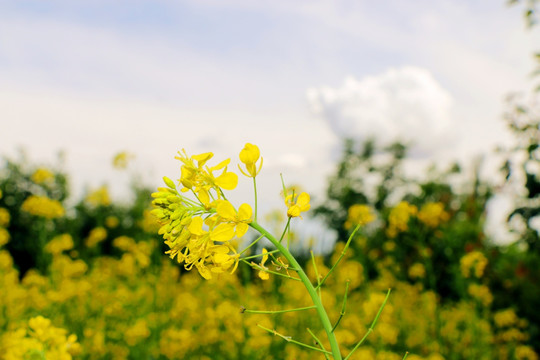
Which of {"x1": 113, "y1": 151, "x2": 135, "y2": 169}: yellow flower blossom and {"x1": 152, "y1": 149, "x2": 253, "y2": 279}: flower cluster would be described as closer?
{"x1": 152, "y1": 149, "x2": 253, "y2": 279}: flower cluster

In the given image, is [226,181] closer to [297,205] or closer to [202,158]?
[202,158]

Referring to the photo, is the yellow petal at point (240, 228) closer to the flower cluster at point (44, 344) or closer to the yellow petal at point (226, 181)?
the yellow petal at point (226, 181)

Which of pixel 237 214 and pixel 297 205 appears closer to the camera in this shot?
pixel 237 214

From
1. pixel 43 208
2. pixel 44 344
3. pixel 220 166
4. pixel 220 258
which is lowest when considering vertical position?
pixel 43 208

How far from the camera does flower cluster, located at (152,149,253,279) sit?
4.17ft

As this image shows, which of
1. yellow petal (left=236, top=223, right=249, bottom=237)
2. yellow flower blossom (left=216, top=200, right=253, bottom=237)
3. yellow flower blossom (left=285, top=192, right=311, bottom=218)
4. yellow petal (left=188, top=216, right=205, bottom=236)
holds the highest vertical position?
yellow flower blossom (left=285, top=192, right=311, bottom=218)

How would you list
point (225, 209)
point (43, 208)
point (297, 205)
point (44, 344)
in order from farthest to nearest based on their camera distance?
point (43, 208) < point (44, 344) < point (297, 205) < point (225, 209)

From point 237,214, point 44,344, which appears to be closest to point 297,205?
point 237,214

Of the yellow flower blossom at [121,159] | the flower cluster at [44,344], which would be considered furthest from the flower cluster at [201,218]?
the yellow flower blossom at [121,159]

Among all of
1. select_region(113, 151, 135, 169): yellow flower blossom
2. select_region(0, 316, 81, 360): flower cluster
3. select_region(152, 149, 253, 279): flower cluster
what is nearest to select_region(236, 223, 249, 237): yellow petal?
select_region(152, 149, 253, 279): flower cluster

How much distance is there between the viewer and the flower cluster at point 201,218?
4.17 ft

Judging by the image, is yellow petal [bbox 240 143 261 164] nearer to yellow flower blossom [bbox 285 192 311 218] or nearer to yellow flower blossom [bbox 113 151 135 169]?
yellow flower blossom [bbox 285 192 311 218]

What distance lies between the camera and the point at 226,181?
4.25 feet

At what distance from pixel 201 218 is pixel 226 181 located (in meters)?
0.12
